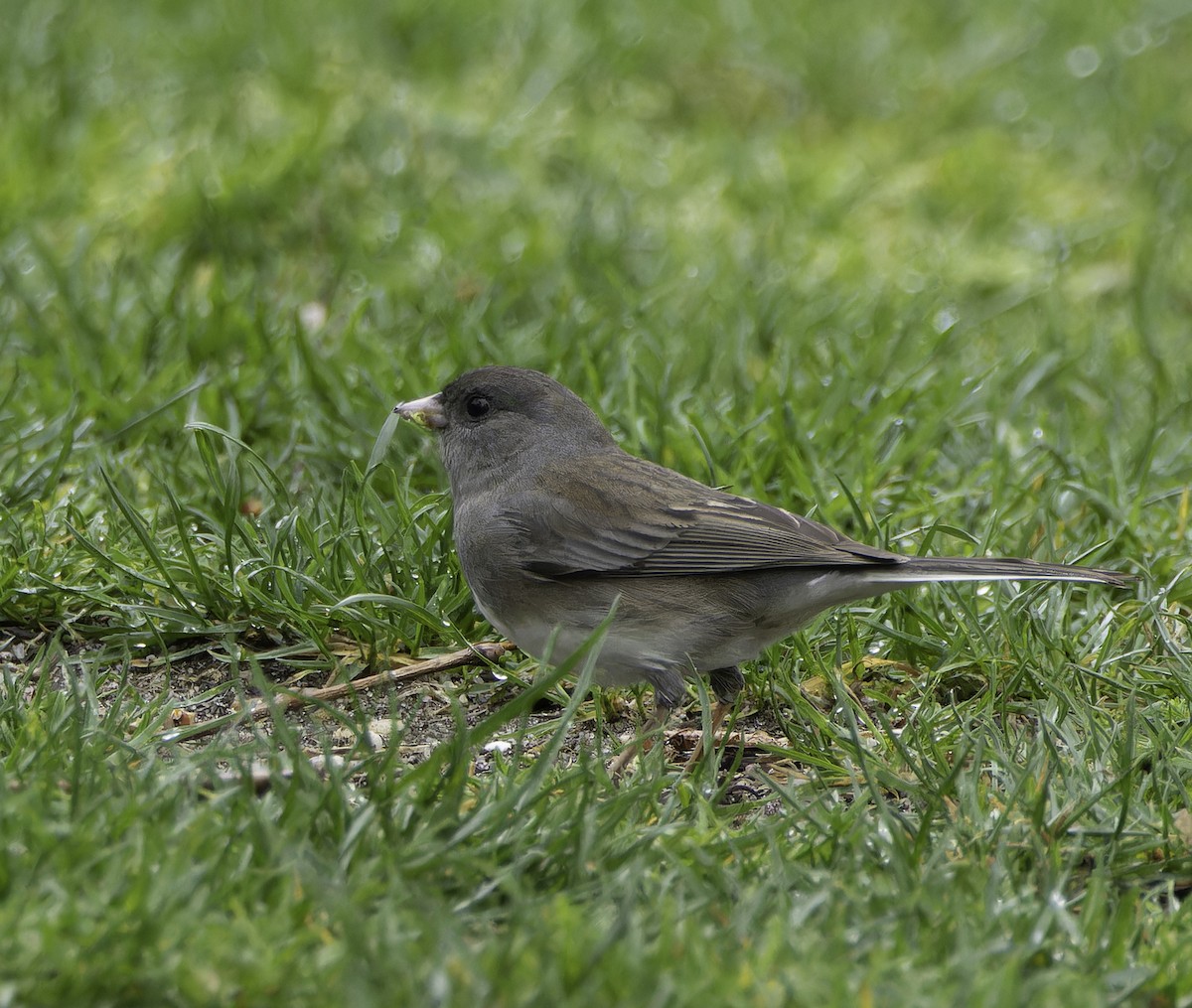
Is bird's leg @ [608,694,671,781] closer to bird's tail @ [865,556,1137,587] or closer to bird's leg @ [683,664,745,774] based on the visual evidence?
bird's leg @ [683,664,745,774]

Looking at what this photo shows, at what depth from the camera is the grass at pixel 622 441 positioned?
2.35 meters

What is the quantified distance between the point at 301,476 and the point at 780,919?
2.35 meters

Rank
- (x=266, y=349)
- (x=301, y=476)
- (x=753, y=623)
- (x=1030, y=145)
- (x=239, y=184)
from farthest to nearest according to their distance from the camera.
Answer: (x=1030, y=145) < (x=239, y=184) < (x=266, y=349) < (x=301, y=476) < (x=753, y=623)

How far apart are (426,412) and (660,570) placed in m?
0.84

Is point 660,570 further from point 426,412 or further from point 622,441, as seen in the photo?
point 622,441

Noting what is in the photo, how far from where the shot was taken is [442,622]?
3604 mm

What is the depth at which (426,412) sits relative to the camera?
390 cm

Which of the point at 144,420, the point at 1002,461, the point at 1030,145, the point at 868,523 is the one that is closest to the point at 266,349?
the point at 144,420

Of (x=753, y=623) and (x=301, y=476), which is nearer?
(x=753, y=623)

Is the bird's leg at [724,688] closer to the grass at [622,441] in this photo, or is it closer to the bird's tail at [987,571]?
the grass at [622,441]

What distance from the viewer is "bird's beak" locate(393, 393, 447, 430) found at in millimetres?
3895

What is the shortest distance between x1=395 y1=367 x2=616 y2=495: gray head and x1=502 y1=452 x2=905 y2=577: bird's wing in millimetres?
174

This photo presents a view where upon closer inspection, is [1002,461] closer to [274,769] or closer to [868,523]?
[868,523]

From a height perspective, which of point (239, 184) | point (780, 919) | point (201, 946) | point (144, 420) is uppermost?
point (239, 184)
